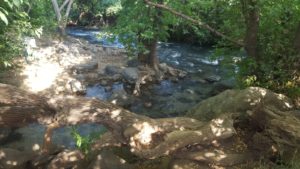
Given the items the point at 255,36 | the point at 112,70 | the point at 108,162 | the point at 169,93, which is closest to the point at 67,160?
the point at 108,162

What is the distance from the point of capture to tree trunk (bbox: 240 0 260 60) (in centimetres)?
895

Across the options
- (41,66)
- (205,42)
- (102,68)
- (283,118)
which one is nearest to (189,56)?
(205,42)

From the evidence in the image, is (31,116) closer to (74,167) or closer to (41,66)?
(74,167)

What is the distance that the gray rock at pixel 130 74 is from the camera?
15702mm

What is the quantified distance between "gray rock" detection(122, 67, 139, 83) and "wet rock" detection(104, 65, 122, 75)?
53 cm

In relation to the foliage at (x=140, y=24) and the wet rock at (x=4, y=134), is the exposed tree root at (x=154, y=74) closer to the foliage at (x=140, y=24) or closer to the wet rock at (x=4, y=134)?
the foliage at (x=140, y=24)

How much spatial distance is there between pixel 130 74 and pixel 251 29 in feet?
25.6

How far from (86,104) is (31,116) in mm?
1056

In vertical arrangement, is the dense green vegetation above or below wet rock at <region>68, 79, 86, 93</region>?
above

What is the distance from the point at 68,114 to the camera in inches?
253

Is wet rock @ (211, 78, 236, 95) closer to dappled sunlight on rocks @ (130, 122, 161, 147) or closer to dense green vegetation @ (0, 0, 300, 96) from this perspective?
dense green vegetation @ (0, 0, 300, 96)

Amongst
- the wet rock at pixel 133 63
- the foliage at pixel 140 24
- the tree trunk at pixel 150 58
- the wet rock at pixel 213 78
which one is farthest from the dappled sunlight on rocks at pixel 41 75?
the wet rock at pixel 213 78

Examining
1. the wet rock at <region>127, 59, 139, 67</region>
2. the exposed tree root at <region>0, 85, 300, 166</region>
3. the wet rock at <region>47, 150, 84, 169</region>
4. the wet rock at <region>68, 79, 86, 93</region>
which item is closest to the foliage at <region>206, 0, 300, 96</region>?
the exposed tree root at <region>0, 85, 300, 166</region>

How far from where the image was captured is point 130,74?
15961 millimetres
